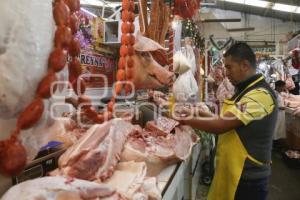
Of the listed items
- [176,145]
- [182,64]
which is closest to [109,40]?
[182,64]

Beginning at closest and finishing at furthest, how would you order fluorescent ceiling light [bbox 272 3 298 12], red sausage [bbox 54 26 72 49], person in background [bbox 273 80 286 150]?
red sausage [bbox 54 26 72 49] → person in background [bbox 273 80 286 150] → fluorescent ceiling light [bbox 272 3 298 12]

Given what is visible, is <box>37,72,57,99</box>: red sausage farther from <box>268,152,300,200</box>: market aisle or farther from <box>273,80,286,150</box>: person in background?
<box>273,80,286,150</box>: person in background

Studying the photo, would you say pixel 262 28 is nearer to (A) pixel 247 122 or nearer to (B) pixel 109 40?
(B) pixel 109 40

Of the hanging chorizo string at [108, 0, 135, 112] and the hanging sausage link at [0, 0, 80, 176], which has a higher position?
the hanging chorizo string at [108, 0, 135, 112]

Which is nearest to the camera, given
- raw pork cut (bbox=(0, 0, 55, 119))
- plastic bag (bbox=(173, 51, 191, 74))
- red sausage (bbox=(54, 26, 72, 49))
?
raw pork cut (bbox=(0, 0, 55, 119))

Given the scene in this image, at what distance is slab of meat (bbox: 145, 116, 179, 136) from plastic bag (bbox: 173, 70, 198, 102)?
2.01 feet

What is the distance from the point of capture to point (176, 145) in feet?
9.46

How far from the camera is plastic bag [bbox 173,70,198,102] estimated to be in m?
4.00

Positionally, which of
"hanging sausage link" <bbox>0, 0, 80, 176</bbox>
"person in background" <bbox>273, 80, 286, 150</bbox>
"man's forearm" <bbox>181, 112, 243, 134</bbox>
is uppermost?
"hanging sausage link" <bbox>0, 0, 80, 176</bbox>

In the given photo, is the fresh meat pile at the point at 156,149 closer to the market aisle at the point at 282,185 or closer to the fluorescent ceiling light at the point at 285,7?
the market aisle at the point at 282,185

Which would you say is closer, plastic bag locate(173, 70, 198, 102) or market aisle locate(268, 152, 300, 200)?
plastic bag locate(173, 70, 198, 102)

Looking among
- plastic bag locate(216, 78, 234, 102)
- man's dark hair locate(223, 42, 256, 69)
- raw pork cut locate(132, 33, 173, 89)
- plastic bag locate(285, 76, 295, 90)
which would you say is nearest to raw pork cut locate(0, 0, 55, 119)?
raw pork cut locate(132, 33, 173, 89)

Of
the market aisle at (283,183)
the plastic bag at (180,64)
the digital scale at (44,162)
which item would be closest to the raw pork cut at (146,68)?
the digital scale at (44,162)

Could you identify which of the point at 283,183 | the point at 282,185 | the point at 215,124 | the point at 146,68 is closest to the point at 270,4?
the point at 283,183
